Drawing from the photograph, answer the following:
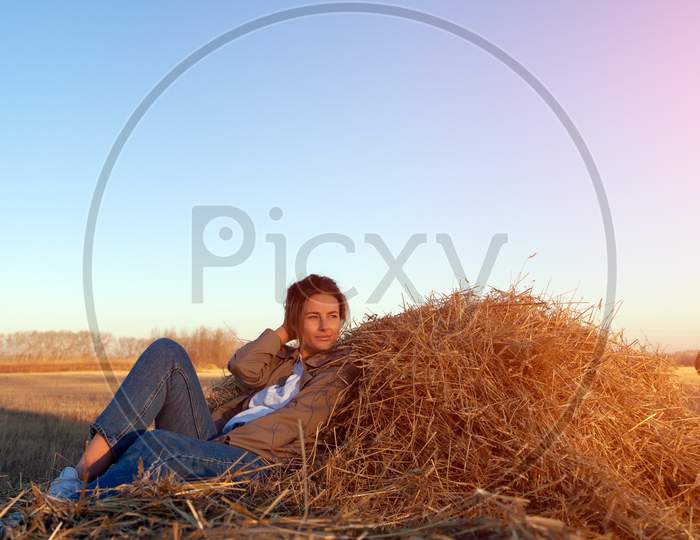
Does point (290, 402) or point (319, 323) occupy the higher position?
point (319, 323)

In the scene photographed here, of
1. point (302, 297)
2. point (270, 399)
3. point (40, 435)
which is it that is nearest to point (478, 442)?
point (270, 399)

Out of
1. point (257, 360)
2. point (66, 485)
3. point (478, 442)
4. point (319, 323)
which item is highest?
point (319, 323)

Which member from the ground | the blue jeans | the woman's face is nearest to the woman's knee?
the blue jeans

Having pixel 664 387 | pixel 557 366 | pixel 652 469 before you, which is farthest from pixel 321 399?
pixel 664 387

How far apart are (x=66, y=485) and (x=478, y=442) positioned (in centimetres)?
202

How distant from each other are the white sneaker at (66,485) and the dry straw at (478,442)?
0.10 metres

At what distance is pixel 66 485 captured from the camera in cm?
306

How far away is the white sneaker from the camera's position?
2.98m

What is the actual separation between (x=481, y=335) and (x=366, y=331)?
2.36 feet

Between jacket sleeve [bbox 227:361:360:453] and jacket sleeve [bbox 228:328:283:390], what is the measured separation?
0.63m

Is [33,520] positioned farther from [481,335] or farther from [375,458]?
[481,335]

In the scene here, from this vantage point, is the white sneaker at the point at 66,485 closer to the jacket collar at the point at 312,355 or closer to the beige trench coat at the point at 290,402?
the beige trench coat at the point at 290,402

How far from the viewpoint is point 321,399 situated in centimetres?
Result: 361

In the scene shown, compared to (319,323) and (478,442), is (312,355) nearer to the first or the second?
(319,323)
